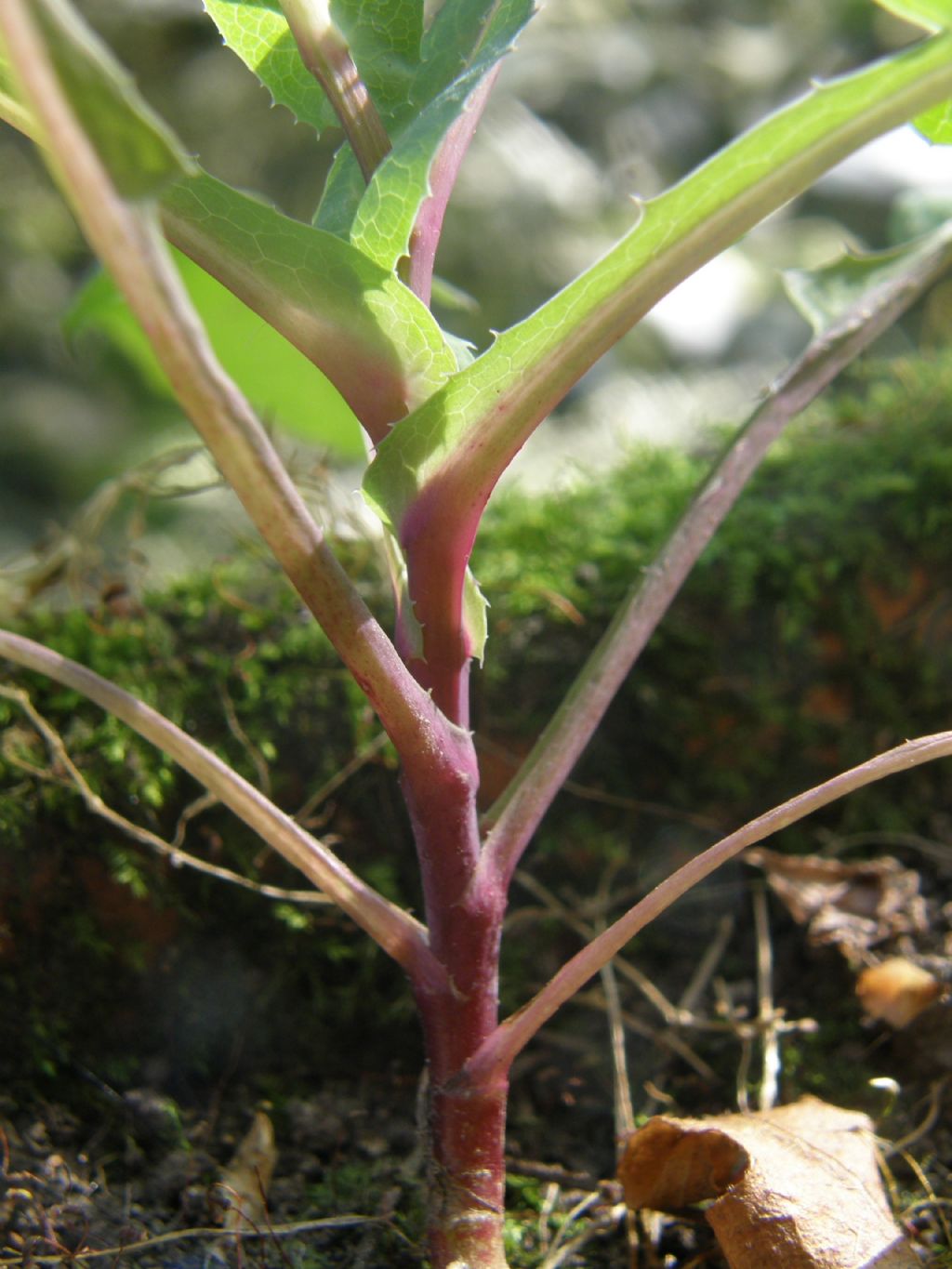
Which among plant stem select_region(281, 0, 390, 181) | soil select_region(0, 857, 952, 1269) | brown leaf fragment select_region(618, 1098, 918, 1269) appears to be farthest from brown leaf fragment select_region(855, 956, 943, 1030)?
plant stem select_region(281, 0, 390, 181)

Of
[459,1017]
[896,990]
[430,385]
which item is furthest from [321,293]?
[896,990]

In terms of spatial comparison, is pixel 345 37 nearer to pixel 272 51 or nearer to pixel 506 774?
pixel 272 51

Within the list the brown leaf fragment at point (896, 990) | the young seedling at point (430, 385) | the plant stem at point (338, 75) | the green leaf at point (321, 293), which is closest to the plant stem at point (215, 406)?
the young seedling at point (430, 385)

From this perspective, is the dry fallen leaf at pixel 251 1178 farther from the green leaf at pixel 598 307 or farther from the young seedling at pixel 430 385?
the green leaf at pixel 598 307

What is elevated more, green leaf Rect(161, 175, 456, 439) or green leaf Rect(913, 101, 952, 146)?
green leaf Rect(913, 101, 952, 146)

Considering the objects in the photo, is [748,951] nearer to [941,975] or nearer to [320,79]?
[941,975]

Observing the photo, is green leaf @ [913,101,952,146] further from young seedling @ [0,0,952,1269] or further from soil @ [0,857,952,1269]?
soil @ [0,857,952,1269]
